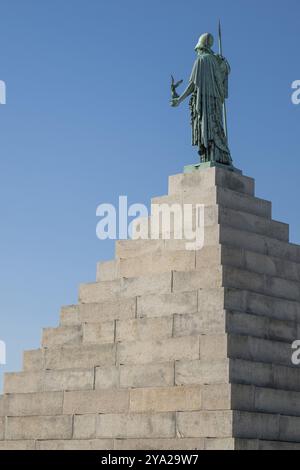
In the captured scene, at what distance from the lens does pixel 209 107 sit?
97.3ft

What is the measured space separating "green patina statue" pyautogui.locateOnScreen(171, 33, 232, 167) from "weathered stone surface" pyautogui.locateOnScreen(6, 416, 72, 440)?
29.3 feet

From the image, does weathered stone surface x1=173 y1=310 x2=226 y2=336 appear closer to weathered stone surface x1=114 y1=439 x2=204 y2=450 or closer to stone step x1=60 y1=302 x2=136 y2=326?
stone step x1=60 y1=302 x2=136 y2=326

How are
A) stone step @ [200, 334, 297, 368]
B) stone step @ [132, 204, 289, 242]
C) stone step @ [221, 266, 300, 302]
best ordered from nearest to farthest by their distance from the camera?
stone step @ [200, 334, 297, 368], stone step @ [221, 266, 300, 302], stone step @ [132, 204, 289, 242]

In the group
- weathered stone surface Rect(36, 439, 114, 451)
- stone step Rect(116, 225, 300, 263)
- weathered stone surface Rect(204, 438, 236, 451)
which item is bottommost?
weathered stone surface Rect(204, 438, 236, 451)

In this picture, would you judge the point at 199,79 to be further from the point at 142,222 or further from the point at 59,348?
the point at 59,348

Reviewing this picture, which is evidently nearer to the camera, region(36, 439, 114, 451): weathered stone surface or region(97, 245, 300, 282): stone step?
region(36, 439, 114, 451): weathered stone surface

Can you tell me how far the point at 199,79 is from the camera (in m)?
29.9

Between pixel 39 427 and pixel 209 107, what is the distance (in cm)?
1089

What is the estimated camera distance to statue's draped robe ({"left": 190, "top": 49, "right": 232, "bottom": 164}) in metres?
29.4

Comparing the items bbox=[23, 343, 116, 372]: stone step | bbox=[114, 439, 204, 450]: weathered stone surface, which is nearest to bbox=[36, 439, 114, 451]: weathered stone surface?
bbox=[114, 439, 204, 450]: weathered stone surface

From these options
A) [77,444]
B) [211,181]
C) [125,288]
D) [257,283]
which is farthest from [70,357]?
[211,181]

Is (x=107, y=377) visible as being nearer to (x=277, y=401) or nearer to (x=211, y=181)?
(x=277, y=401)

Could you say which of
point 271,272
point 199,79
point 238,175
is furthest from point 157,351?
point 199,79

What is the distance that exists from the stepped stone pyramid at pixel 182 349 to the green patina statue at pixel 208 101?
1.01 m
